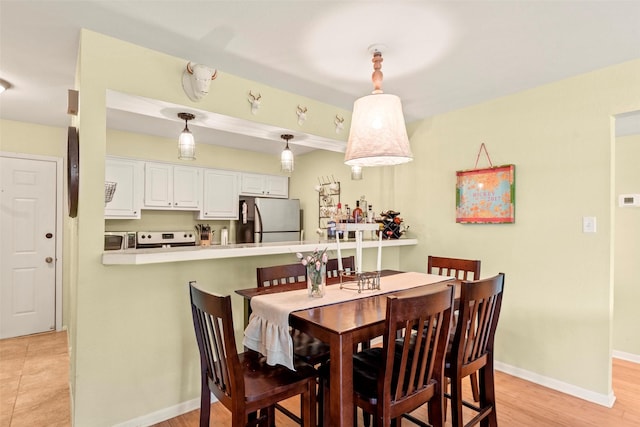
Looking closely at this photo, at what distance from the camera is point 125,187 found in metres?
3.86

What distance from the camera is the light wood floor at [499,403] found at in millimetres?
2119

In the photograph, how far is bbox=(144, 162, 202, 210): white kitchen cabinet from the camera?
159 inches

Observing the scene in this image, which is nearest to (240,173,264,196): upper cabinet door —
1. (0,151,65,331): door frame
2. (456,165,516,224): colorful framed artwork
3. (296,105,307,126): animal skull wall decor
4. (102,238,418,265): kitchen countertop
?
(0,151,65,331): door frame

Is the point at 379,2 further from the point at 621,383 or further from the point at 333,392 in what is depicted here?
the point at 621,383

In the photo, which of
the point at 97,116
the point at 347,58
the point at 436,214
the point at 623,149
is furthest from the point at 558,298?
the point at 97,116

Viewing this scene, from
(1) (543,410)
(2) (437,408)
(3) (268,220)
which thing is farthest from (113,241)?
(1) (543,410)

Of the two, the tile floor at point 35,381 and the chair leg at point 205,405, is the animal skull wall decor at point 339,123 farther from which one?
the tile floor at point 35,381

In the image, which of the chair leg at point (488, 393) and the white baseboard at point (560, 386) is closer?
the chair leg at point (488, 393)

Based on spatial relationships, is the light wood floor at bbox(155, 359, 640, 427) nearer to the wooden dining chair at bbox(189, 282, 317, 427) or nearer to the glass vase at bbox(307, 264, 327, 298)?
the wooden dining chair at bbox(189, 282, 317, 427)

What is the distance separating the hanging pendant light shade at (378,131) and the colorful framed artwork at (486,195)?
1.31 meters

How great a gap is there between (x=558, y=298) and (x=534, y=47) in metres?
1.81

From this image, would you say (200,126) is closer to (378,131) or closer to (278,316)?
(378,131)

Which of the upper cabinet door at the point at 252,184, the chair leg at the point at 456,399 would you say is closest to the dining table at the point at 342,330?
the chair leg at the point at 456,399

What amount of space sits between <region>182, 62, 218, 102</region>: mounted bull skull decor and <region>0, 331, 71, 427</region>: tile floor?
223cm
